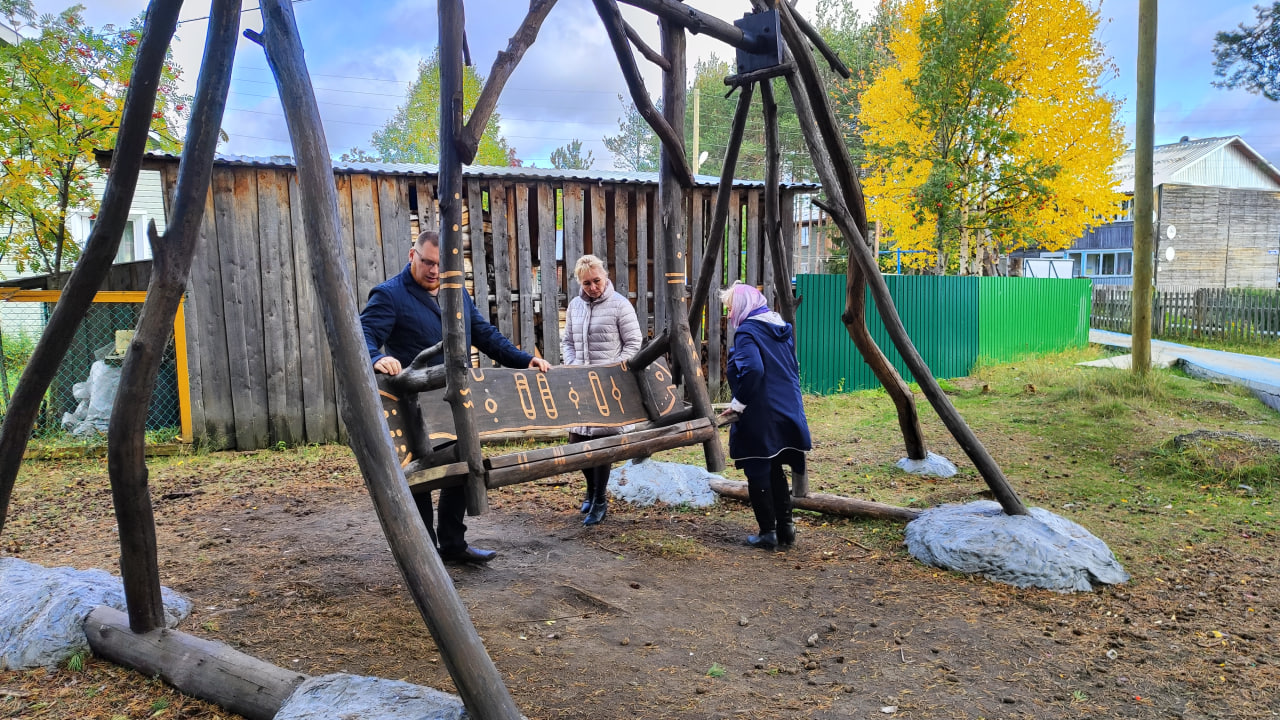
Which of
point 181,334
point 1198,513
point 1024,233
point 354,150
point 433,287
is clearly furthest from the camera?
point 354,150

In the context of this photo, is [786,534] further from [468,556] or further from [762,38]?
[762,38]

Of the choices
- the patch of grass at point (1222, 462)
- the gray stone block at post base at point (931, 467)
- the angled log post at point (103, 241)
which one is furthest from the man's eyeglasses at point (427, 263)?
the patch of grass at point (1222, 462)

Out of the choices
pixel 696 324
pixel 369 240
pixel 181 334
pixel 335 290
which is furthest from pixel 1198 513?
pixel 181 334

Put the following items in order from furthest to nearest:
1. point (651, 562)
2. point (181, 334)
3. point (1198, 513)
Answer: point (181, 334) < point (1198, 513) < point (651, 562)

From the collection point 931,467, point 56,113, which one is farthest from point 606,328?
point 56,113

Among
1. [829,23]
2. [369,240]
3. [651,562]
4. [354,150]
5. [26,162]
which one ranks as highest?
[829,23]

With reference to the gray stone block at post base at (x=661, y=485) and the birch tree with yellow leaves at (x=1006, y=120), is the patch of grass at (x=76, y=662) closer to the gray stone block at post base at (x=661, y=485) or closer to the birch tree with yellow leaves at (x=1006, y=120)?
the gray stone block at post base at (x=661, y=485)

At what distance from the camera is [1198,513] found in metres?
5.52

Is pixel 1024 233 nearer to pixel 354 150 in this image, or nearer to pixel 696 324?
pixel 696 324

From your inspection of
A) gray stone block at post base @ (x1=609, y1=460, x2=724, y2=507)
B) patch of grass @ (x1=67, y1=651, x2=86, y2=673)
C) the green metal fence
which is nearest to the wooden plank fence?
the green metal fence

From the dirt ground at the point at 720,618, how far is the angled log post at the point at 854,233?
75 cm

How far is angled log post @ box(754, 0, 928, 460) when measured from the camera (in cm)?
498

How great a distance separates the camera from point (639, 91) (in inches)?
173

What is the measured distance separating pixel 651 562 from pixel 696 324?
1597mm
